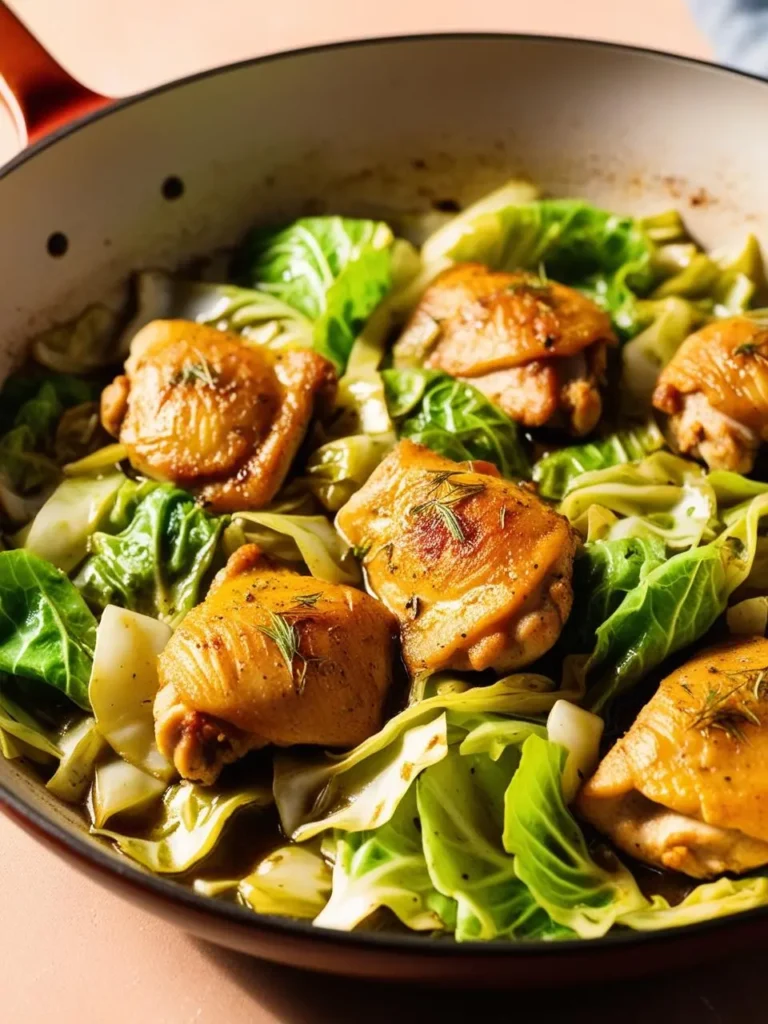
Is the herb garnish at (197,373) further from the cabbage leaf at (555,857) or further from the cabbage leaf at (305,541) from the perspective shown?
the cabbage leaf at (555,857)

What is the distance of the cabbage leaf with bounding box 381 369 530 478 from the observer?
11.3 feet

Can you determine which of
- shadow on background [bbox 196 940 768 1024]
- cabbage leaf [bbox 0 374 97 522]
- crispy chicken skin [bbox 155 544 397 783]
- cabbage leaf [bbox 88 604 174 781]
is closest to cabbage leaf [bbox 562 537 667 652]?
crispy chicken skin [bbox 155 544 397 783]

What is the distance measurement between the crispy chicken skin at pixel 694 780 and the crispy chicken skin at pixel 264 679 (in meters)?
0.62

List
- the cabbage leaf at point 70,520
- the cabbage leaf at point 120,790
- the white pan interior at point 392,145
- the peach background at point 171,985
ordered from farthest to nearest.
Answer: the white pan interior at point 392,145 < the cabbage leaf at point 70,520 < the cabbage leaf at point 120,790 < the peach background at point 171,985

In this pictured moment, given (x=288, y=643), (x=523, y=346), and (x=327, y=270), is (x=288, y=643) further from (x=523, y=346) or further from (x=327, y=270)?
(x=327, y=270)

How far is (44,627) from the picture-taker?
2.96 meters

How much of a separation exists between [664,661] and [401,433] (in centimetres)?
115

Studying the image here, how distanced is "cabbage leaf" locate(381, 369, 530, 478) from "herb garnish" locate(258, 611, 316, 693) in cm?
97

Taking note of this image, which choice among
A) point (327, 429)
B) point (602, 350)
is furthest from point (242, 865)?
point (602, 350)

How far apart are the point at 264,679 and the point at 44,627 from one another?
72cm

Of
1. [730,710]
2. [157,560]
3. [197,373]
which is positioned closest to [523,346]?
[197,373]

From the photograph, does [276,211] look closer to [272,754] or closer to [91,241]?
[91,241]

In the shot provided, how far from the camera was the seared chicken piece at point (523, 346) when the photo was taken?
11.4 ft

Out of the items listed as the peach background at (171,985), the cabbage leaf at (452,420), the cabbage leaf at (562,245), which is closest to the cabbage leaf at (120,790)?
the peach background at (171,985)
